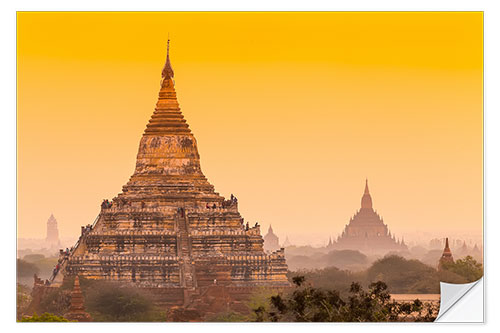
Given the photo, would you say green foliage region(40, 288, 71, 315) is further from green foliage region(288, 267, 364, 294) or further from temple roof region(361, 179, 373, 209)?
temple roof region(361, 179, 373, 209)

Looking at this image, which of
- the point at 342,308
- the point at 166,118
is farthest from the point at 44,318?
the point at 166,118

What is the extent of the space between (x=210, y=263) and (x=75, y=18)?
23.7ft

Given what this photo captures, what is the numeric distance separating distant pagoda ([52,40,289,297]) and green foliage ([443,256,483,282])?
12.8 ft

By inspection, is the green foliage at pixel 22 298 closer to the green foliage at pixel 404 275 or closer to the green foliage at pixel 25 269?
the green foliage at pixel 25 269

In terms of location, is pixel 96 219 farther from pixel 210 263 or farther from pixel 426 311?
pixel 426 311

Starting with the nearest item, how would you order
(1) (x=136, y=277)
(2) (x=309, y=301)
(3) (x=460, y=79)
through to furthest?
(2) (x=309, y=301), (3) (x=460, y=79), (1) (x=136, y=277)

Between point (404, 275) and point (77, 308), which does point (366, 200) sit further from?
point (77, 308)

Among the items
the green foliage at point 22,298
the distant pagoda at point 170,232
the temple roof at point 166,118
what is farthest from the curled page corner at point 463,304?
the temple roof at point 166,118

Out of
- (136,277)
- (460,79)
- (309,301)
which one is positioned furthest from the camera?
(136,277)

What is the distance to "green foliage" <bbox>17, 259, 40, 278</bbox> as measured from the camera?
50781 millimetres

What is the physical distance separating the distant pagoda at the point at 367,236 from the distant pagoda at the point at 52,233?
7290 millimetres

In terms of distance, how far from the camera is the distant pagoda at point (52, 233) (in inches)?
2114
